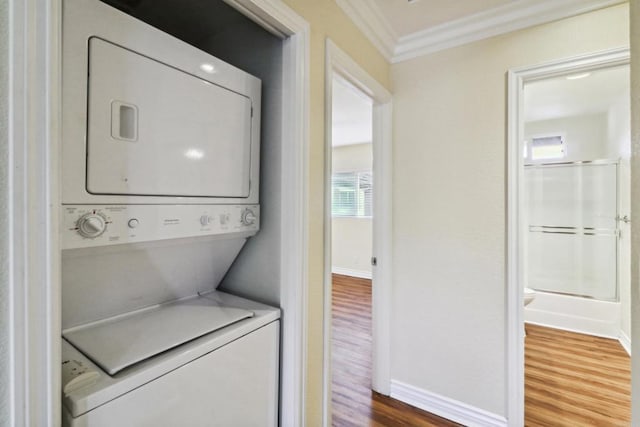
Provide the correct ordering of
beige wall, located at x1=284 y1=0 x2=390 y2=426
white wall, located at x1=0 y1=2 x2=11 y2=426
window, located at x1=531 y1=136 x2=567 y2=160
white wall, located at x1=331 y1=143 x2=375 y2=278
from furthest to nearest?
white wall, located at x1=331 y1=143 x2=375 y2=278, window, located at x1=531 y1=136 x2=567 y2=160, beige wall, located at x1=284 y1=0 x2=390 y2=426, white wall, located at x1=0 y1=2 x2=11 y2=426

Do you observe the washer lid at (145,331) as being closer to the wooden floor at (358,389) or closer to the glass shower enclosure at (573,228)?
the wooden floor at (358,389)

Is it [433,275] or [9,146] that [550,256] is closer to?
[433,275]

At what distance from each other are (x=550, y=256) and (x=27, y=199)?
492 centimetres

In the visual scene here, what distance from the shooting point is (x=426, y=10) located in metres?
1.71

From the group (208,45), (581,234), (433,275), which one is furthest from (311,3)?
(581,234)

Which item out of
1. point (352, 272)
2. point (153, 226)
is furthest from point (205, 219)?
point (352, 272)

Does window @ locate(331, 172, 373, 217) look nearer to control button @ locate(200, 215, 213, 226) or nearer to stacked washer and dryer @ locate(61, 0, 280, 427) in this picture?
stacked washer and dryer @ locate(61, 0, 280, 427)

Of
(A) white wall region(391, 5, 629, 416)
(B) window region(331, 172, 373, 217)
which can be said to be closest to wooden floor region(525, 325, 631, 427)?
(A) white wall region(391, 5, 629, 416)

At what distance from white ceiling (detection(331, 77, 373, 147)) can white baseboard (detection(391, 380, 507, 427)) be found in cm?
205

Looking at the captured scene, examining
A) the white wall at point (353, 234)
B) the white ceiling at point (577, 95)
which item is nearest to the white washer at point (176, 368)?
the white ceiling at point (577, 95)

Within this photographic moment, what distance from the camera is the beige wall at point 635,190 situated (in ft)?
2.31

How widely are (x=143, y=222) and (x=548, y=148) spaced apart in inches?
198

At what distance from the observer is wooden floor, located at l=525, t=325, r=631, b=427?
75.6 inches

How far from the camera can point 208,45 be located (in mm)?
1414
